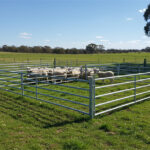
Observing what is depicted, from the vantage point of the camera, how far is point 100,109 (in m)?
6.21

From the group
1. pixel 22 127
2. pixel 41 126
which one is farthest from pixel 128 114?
pixel 22 127

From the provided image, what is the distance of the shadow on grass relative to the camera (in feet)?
16.7

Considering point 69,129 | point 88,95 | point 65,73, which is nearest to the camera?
point 69,129

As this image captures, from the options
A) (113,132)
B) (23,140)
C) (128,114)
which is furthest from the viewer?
(128,114)

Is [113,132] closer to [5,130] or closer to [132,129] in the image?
[132,129]

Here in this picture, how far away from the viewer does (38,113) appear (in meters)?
5.78

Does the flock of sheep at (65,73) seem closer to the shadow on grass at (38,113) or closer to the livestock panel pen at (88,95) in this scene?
the livestock panel pen at (88,95)

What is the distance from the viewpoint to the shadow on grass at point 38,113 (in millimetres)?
5082

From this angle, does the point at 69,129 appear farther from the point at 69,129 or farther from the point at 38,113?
the point at 38,113

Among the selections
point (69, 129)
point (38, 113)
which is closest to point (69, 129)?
point (69, 129)

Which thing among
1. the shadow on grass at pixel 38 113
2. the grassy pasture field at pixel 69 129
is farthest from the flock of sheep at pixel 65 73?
the grassy pasture field at pixel 69 129

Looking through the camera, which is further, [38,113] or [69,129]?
[38,113]

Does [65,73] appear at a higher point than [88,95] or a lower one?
higher

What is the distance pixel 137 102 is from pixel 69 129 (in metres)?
3.71
